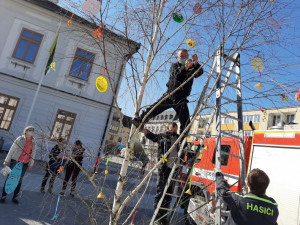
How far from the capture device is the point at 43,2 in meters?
12.7

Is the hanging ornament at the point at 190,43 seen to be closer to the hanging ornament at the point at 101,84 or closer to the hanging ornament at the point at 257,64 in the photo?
the hanging ornament at the point at 257,64

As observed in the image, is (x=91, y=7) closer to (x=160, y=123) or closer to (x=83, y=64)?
(x=83, y=64)

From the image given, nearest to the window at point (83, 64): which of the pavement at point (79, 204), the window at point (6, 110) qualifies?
the pavement at point (79, 204)

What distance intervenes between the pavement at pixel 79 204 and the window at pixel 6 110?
20.3 ft

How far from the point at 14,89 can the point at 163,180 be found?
11710mm

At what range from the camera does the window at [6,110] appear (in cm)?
1212

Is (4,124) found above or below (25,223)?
above

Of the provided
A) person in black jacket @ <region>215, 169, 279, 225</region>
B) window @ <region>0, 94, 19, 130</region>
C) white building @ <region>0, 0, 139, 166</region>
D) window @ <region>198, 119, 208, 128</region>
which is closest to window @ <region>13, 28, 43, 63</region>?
white building @ <region>0, 0, 139, 166</region>

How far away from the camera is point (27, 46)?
13.0 meters

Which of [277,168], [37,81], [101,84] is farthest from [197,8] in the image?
[37,81]

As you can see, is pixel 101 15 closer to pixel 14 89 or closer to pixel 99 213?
pixel 99 213

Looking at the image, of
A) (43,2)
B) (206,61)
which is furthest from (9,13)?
(206,61)

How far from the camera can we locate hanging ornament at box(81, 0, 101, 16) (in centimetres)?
192

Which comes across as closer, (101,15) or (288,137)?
(101,15)
